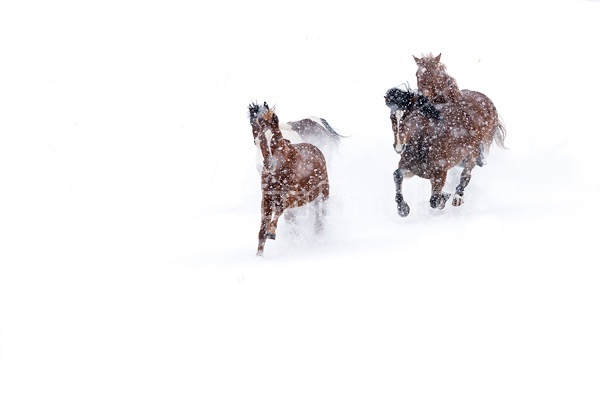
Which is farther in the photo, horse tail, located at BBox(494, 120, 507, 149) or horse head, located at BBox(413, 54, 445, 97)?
horse tail, located at BBox(494, 120, 507, 149)

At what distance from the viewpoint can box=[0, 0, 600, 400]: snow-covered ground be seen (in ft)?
12.6

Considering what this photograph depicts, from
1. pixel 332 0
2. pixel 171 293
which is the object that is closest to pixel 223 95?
pixel 332 0

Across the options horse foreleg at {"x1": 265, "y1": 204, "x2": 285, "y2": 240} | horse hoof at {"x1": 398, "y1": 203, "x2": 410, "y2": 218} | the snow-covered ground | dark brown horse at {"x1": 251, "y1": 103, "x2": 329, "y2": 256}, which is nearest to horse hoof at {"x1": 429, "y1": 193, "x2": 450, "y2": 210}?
the snow-covered ground

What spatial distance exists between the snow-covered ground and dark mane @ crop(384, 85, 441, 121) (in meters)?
1.19

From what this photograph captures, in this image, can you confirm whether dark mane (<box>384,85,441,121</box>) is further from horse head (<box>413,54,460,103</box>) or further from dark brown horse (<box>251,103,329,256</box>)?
dark brown horse (<box>251,103,329,256</box>)

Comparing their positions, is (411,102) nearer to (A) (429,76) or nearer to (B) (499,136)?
Result: (A) (429,76)

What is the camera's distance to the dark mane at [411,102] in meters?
7.14

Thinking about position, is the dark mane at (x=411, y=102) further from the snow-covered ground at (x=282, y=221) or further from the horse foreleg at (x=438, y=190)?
the snow-covered ground at (x=282, y=221)

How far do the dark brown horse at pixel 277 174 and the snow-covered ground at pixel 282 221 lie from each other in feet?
1.50

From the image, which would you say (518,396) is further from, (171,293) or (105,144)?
(105,144)

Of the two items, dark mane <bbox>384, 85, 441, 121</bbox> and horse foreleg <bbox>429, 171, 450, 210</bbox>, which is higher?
dark mane <bbox>384, 85, 441, 121</bbox>

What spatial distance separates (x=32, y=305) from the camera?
5254 millimetres

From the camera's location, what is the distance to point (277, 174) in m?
6.20

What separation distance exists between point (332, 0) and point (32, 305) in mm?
15110
